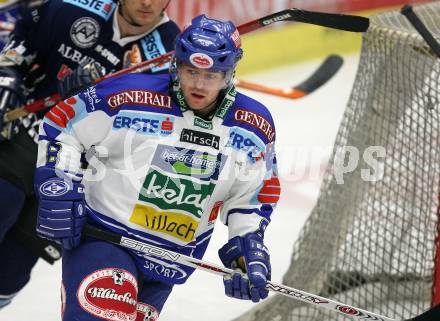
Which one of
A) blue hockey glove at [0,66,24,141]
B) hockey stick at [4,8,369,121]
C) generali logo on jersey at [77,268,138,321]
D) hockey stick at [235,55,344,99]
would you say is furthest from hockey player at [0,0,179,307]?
hockey stick at [235,55,344,99]

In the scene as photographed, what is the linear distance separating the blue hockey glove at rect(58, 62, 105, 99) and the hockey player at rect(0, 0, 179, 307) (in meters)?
0.06

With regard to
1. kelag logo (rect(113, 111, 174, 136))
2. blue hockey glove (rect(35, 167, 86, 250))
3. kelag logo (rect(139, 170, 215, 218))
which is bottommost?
blue hockey glove (rect(35, 167, 86, 250))

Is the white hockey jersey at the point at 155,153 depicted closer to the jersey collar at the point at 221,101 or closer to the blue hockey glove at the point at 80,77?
the jersey collar at the point at 221,101

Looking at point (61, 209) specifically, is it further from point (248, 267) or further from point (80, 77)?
point (80, 77)

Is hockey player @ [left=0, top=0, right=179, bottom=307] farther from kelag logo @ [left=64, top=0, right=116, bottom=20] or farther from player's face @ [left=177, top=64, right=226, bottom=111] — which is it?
player's face @ [left=177, top=64, right=226, bottom=111]

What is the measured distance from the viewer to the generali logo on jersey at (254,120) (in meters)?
2.98

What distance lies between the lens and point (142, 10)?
349 centimetres

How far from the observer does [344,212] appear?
4199mm

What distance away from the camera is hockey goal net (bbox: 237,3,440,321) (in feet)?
12.7

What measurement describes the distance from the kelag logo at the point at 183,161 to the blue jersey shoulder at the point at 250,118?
121 mm

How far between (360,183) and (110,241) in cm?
154

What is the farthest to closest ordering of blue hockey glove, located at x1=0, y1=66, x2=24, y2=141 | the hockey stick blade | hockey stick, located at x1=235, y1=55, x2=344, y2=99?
1. hockey stick, located at x1=235, y1=55, x2=344, y2=99
2. blue hockey glove, located at x1=0, y1=66, x2=24, y2=141
3. the hockey stick blade

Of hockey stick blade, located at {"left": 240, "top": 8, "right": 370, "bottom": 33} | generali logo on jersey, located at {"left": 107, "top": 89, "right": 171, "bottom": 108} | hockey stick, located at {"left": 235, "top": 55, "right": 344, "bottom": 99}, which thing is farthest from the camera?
hockey stick, located at {"left": 235, "top": 55, "right": 344, "bottom": 99}

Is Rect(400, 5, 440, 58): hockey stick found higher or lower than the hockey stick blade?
higher
